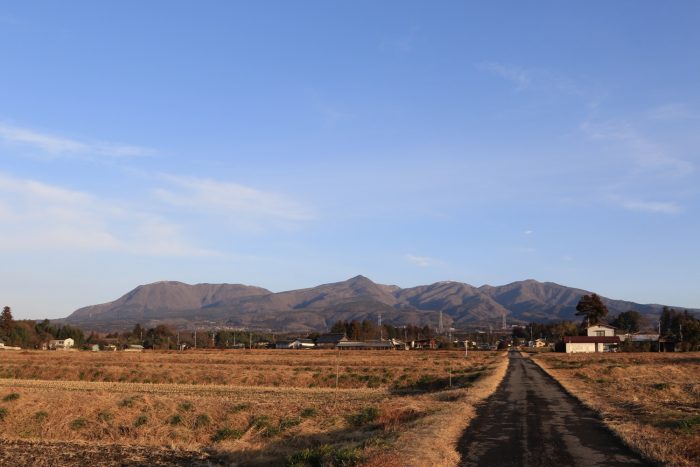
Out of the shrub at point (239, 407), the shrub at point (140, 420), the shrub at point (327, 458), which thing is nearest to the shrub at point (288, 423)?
the shrub at point (239, 407)

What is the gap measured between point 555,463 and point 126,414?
68.9 ft

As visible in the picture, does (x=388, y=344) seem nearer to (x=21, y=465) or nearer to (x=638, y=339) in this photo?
(x=638, y=339)

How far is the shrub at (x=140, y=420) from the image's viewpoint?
28.6 meters

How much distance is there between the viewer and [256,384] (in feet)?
173

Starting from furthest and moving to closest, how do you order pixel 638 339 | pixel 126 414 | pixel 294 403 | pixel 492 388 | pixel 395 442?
pixel 638 339 < pixel 492 388 < pixel 294 403 < pixel 126 414 < pixel 395 442

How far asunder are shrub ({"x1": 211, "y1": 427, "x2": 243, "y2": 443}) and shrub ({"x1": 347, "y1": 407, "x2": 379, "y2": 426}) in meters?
5.01

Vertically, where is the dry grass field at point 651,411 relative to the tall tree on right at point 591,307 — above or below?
below

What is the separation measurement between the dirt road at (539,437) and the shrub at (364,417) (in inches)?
184

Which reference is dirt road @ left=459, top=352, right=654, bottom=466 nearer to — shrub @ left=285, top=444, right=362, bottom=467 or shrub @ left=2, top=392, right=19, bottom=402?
shrub @ left=285, top=444, right=362, bottom=467

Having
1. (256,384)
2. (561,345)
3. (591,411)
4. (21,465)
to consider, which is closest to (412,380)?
(256,384)

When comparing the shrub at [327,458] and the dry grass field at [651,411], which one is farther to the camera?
the dry grass field at [651,411]

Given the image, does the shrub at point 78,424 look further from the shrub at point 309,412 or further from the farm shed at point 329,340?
the farm shed at point 329,340

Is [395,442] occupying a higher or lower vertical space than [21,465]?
higher

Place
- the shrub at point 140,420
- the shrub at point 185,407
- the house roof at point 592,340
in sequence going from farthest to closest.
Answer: the house roof at point 592,340 < the shrub at point 185,407 < the shrub at point 140,420
